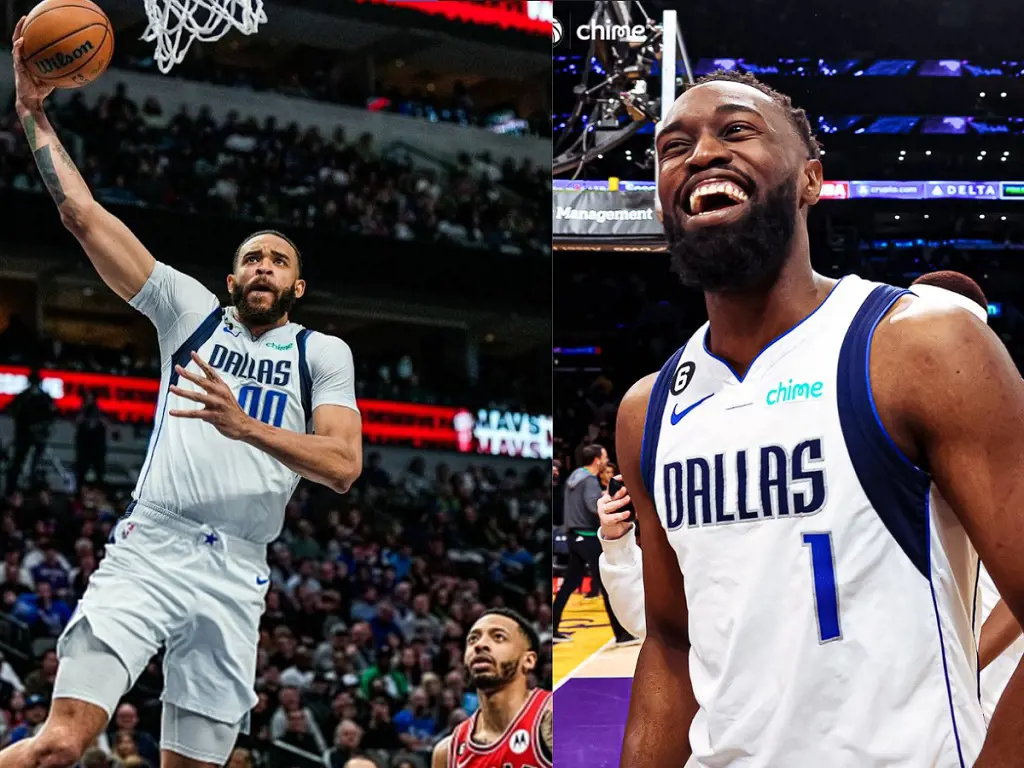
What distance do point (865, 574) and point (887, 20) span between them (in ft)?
59.3

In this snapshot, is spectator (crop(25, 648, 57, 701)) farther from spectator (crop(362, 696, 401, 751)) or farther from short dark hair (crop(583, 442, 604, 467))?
short dark hair (crop(583, 442, 604, 467))

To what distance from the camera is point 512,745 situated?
504 centimetres

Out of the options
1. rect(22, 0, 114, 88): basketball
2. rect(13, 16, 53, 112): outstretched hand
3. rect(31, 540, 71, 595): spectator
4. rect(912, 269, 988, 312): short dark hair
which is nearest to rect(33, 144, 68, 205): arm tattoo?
rect(13, 16, 53, 112): outstretched hand

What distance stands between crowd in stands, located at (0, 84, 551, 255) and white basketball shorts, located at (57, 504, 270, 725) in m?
1.29

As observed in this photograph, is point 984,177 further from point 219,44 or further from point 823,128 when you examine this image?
point 219,44

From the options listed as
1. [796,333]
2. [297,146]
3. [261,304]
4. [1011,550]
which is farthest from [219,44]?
[1011,550]

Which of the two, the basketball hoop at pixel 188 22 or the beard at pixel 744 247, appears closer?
the beard at pixel 744 247

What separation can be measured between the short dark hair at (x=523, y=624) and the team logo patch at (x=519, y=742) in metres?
0.34

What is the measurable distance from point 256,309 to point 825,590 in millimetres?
3714

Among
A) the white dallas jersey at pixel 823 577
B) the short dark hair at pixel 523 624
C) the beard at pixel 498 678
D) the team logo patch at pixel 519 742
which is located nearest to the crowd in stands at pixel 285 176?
the short dark hair at pixel 523 624

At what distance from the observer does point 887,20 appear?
59.4ft

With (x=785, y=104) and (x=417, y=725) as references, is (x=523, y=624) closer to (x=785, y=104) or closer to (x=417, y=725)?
(x=417, y=725)

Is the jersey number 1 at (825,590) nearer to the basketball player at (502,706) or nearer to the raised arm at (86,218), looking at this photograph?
the basketball player at (502,706)

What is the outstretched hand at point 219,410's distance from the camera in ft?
15.6
